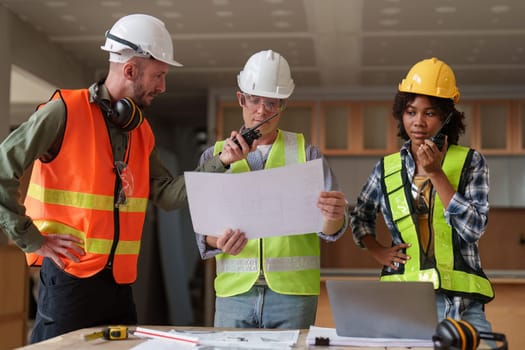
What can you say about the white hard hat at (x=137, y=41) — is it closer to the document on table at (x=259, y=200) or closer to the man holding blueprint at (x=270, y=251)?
the man holding blueprint at (x=270, y=251)

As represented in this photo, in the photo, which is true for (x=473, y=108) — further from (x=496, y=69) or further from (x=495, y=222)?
(x=495, y=222)

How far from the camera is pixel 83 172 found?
226cm

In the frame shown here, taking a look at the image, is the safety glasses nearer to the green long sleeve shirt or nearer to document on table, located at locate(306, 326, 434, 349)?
the green long sleeve shirt

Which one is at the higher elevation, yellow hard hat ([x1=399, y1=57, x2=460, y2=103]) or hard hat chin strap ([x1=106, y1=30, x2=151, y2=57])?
hard hat chin strap ([x1=106, y1=30, x2=151, y2=57])

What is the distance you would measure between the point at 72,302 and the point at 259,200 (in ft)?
2.35

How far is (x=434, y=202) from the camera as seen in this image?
2.26 meters

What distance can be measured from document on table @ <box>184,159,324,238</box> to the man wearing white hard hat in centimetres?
28

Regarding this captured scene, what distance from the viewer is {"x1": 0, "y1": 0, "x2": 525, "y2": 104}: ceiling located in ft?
→ 14.4

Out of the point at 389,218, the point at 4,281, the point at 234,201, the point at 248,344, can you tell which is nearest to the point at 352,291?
the point at 248,344

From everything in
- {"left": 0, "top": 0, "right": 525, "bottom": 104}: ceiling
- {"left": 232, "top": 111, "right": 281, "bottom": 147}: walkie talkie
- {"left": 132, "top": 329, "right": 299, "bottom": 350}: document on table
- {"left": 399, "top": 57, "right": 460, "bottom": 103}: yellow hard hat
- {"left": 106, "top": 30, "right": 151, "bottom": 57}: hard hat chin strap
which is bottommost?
{"left": 132, "top": 329, "right": 299, "bottom": 350}: document on table

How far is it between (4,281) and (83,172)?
275 cm

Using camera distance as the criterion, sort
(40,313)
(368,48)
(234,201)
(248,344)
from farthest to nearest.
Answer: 1. (368,48)
2. (40,313)
3. (234,201)
4. (248,344)

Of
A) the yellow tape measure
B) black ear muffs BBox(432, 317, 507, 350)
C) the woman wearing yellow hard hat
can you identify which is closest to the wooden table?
the yellow tape measure

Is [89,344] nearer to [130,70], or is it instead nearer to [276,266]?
[276,266]
